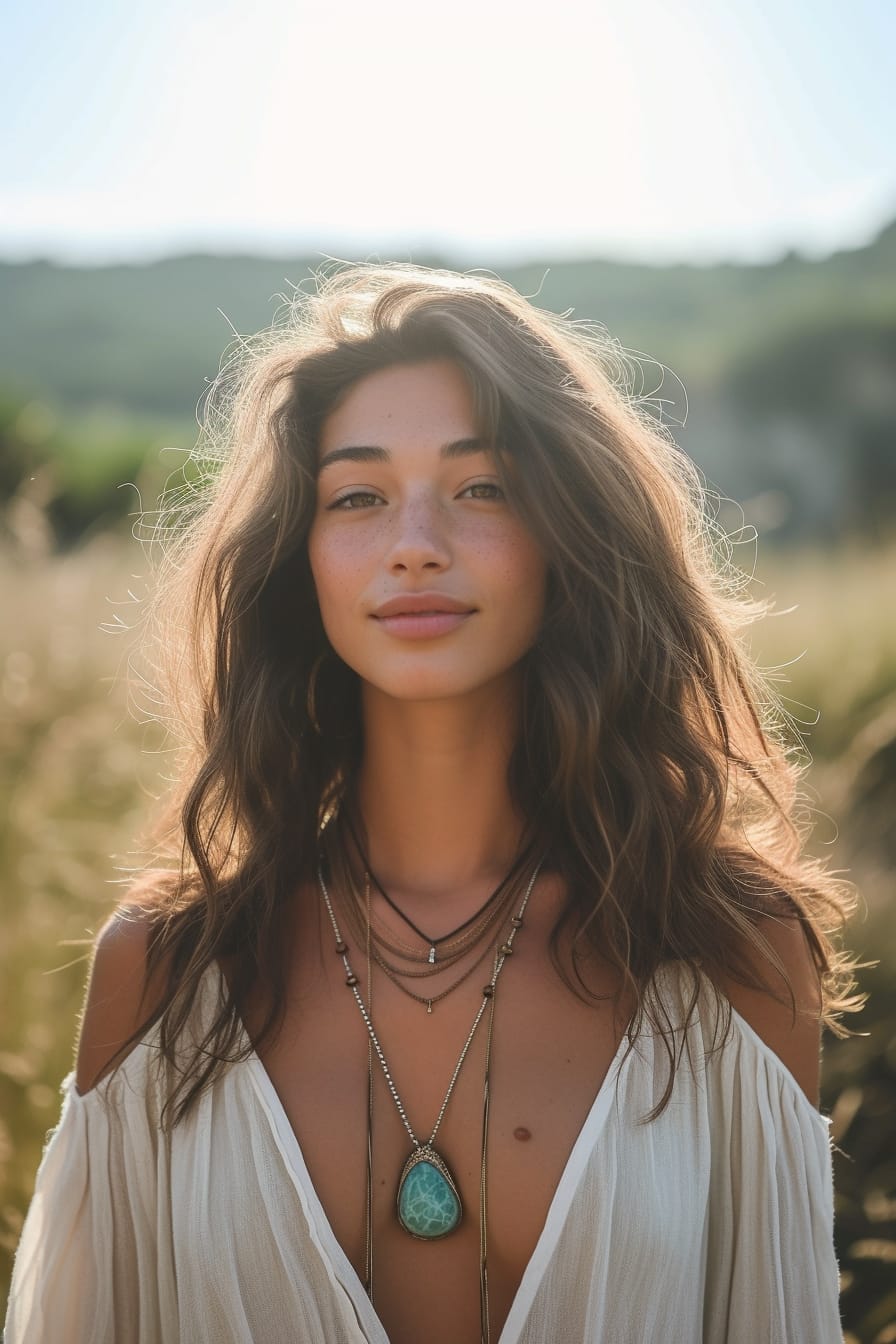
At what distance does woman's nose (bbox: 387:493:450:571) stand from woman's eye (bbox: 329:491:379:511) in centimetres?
9

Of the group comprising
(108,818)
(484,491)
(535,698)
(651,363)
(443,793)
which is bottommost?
(443,793)

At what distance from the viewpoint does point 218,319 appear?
2444cm

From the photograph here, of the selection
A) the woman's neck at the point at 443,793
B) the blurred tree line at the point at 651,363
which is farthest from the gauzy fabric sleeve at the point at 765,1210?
the blurred tree line at the point at 651,363

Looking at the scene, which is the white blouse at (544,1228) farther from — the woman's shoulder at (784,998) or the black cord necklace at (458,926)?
the black cord necklace at (458,926)

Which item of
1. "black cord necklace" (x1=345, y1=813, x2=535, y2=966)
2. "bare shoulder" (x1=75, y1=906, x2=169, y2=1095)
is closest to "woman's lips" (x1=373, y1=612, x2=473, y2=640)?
"black cord necklace" (x1=345, y1=813, x2=535, y2=966)

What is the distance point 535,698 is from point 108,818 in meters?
2.44

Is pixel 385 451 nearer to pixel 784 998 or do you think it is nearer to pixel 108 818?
pixel 784 998

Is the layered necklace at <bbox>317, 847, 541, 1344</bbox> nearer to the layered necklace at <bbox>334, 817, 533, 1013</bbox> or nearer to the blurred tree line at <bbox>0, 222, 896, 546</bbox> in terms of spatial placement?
the layered necklace at <bbox>334, 817, 533, 1013</bbox>

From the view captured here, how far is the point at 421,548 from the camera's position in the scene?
78.2 inches

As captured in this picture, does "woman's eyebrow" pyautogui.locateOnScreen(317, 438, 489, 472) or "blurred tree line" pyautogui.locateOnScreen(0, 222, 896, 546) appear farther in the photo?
"blurred tree line" pyautogui.locateOnScreen(0, 222, 896, 546)

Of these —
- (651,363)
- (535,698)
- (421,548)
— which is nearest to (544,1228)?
(535,698)

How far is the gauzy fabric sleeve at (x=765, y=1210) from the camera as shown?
2.02m

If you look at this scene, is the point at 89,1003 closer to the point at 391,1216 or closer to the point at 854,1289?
the point at 391,1216

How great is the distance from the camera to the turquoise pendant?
6.33 feet
